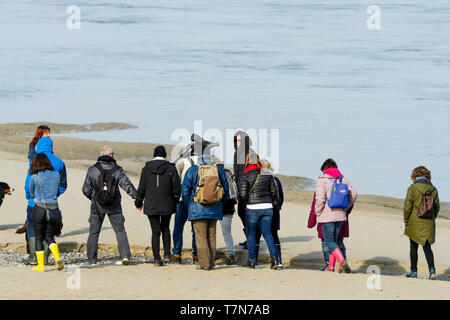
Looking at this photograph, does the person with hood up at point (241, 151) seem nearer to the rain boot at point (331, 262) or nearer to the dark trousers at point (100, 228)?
the rain boot at point (331, 262)

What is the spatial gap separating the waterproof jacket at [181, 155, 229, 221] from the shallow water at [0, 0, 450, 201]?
41.9ft

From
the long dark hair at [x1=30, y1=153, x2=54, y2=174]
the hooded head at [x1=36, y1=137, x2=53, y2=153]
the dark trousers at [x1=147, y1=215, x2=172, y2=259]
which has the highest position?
the hooded head at [x1=36, y1=137, x2=53, y2=153]

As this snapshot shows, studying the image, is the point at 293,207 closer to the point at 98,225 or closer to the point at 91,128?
the point at 98,225

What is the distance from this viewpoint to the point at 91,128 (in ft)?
112

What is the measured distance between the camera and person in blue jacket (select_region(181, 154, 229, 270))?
11.2 metres

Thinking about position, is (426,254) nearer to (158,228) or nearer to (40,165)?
(158,228)

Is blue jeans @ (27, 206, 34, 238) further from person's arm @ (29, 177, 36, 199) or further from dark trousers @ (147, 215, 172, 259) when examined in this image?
dark trousers @ (147, 215, 172, 259)

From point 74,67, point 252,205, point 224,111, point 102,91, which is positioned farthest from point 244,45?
point 252,205

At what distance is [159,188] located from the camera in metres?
11.4

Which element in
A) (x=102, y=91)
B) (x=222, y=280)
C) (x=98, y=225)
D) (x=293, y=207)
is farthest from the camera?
(x=102, y=91)

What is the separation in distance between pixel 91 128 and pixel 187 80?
757 centimetres

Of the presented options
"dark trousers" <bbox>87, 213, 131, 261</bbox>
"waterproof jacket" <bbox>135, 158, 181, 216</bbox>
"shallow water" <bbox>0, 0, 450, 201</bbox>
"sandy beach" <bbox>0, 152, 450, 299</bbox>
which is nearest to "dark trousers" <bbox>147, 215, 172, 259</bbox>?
"waterproof jacket" <bbox>135, 158, 181, 216</bbox>

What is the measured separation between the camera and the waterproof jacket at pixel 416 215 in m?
11.6

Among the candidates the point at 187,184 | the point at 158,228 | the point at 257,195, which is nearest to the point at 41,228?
the point at 158,228
